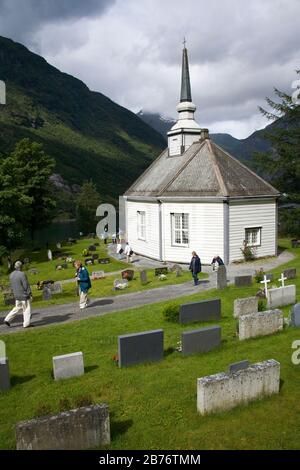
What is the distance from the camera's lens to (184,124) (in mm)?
35062

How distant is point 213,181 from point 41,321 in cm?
1617

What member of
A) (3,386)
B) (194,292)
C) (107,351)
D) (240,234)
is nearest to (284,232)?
(240,234)

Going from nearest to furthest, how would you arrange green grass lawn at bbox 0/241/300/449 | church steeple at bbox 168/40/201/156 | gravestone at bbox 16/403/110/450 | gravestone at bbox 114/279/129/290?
1. gravestone at bbox 16/403/110/450
2. green grass lawn at bbox 0/241/300/449
3. gravestone at bbox 114/279/129/290
4. church steeple at bbox 168/40/201/156

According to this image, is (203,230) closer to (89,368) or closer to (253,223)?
(253,223)

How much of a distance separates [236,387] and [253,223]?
20689 mm

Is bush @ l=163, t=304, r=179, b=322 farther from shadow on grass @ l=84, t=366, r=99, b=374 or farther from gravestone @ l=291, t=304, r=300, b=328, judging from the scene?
shadow on grass @ l=84, t=366, r=99, b=374

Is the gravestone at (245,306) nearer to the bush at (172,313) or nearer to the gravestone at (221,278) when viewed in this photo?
the bush at (172,313)

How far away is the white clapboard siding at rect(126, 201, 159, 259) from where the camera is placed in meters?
30.5

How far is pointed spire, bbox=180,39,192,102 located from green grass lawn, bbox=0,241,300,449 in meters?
26.5

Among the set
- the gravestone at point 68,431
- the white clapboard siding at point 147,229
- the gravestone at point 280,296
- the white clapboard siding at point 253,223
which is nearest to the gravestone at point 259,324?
the gravestone at point 280,296

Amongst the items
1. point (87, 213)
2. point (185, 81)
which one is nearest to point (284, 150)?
point (185, 81)

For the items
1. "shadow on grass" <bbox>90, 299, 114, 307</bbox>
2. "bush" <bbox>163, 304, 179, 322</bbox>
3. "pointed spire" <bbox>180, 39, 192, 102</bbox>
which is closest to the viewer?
"bush" <bbox>163, 304, 179, 322</bbox>

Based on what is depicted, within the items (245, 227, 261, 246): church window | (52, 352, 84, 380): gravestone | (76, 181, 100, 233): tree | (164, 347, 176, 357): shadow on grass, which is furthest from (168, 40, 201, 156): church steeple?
(76, 181, 100, 233): tree
